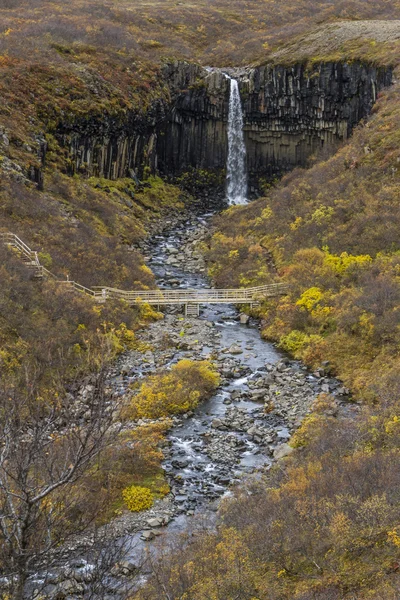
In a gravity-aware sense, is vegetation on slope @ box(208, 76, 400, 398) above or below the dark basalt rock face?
below

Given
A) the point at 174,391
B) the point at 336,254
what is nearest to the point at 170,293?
the point at 336,254

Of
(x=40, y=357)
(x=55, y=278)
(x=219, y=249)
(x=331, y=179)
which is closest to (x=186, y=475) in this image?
(x=40, y=357)

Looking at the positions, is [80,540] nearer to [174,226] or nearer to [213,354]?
[213,354]

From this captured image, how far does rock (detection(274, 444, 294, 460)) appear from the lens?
912 inches

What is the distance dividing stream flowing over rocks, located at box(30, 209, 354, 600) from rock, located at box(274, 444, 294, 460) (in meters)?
0.04

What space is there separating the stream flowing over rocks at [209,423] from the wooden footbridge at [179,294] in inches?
29.3

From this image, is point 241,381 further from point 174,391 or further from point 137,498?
point 137,498

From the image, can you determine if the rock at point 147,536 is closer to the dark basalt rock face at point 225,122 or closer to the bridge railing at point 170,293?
the bridge railing at point 170,293

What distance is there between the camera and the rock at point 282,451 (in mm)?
23156

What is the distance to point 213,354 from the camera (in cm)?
3262

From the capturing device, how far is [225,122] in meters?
66.9

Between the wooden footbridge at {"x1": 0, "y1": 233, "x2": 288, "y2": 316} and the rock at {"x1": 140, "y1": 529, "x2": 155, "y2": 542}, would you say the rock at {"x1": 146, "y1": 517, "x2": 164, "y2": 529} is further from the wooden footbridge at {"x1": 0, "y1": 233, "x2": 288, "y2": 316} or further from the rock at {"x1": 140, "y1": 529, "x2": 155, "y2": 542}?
the wooden footbridge at {"x1": 0, "y1": 233, "x2": 288, "y2": 316}

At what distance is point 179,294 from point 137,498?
2022cm

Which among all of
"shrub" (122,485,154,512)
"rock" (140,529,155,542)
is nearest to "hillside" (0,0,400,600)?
"shrub" (122,485,154,512)
